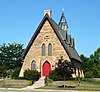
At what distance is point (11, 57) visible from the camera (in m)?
69.5

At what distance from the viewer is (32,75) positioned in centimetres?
5312

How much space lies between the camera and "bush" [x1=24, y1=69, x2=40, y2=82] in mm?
53125

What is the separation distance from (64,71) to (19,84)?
8429mm

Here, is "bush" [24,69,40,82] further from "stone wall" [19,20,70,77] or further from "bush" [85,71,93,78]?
"bush" [85,71,93,78]

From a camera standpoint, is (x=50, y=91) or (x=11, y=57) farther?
(x=11, y=57)

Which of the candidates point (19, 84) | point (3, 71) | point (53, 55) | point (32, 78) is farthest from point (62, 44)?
point (3, 71)

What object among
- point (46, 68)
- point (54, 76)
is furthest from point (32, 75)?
point (54, 76)

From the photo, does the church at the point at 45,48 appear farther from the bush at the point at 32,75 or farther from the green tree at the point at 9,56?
the green tree at the point at 9,56

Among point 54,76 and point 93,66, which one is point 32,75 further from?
point 93,66

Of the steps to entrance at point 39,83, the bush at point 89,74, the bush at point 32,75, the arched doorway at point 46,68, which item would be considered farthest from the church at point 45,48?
the bush at point 89,74

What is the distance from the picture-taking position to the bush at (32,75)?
53.1 m

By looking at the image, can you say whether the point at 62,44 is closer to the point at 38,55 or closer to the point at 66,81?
the point at 38,55

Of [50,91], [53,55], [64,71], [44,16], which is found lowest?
[50,91]

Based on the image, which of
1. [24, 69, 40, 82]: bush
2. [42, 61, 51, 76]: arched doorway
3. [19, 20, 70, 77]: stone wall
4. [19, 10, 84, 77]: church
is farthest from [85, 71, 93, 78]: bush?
[24, 69, 40, 82]: bush
